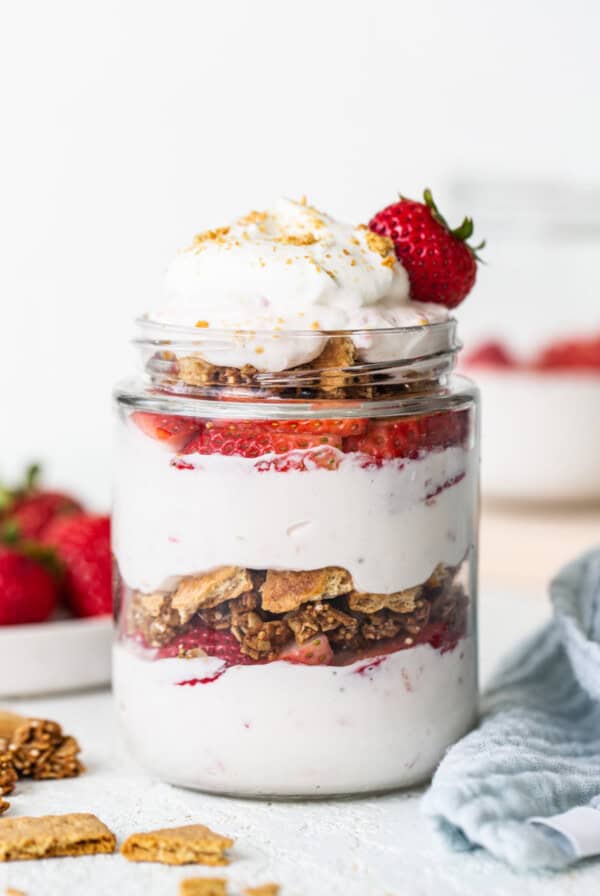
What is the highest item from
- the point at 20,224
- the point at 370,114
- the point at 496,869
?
the point at 370,114

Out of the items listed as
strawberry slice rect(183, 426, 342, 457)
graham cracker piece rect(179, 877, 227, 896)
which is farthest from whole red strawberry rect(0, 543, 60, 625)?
graham cracker piece rect(179, 877, 227, 896)

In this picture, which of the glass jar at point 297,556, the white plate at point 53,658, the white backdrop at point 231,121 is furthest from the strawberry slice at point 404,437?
the white backdrop at point 231,121

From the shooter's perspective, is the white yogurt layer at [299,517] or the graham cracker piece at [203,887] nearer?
the graham cracker piece at [203,887]

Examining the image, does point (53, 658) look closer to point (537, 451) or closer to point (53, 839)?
point (53, 839)

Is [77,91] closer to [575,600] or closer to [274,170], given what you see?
[274,170]

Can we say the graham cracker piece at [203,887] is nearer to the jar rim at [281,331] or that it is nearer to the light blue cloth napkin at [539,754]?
the light blue cloth napkin at [539,754]

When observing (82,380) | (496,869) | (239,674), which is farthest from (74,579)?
(82,380)

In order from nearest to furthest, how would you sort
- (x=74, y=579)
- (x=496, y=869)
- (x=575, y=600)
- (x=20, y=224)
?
(x=496, y=869), (x=575, y=600), (x=74, y=579), (x=20, y=224)
